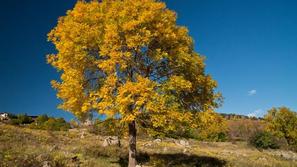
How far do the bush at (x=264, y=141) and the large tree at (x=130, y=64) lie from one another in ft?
232

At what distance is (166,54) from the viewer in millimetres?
19203

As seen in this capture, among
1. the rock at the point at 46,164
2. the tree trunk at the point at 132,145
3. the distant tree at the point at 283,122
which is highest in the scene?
the distant tree at the point at 283,122

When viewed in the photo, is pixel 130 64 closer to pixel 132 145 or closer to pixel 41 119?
pixel 132 145

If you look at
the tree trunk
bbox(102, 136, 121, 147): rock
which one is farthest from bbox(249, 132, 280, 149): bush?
the tree trunk

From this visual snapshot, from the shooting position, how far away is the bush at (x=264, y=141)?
3371 inches

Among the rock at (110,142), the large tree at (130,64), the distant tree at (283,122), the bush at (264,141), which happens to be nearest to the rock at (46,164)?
the large tree at (130,64)

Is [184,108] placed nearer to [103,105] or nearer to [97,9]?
[103,105]

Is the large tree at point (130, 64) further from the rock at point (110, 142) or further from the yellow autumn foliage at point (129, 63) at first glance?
the rock at point (110, 142)

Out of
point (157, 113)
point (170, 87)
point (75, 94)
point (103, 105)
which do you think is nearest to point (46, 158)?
point (75, 94)

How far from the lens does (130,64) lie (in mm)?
20172

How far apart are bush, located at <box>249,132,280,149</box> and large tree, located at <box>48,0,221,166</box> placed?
232 ft

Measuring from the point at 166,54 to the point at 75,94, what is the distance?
6377 mm

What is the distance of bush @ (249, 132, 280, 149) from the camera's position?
85.6m

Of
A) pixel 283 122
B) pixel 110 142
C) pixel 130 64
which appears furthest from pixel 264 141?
pixel 130 64
